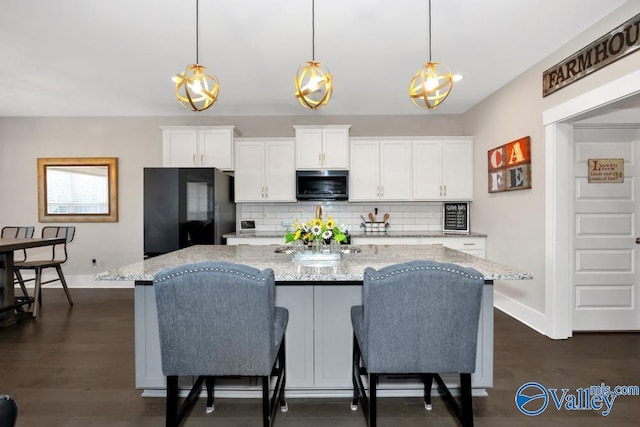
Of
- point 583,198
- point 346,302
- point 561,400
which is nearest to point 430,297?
point 346,302

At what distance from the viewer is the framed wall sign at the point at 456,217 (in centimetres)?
445

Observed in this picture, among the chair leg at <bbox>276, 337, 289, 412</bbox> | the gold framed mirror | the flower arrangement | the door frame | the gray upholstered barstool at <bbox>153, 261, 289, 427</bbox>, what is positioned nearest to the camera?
the gray upholstered barstool at <bbox>153, 261, 289, 427</bbox>

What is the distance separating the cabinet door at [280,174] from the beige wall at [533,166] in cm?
256

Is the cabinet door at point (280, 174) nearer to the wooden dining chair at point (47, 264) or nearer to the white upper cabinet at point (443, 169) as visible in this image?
the white upper cabinet at point (443, 169)

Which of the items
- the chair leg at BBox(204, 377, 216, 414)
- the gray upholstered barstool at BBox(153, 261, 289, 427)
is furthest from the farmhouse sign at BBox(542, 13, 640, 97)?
the chair leg at BBox(204, 377, 216, 414)

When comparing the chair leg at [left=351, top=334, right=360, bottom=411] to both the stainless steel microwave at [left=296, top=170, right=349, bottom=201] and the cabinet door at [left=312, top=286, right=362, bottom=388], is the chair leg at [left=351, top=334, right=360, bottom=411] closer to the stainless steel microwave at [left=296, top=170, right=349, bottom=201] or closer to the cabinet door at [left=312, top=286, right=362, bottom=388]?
the cabinet door at [left=312, top=286, right=362, bottom=388]

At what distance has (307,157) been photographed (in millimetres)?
4336

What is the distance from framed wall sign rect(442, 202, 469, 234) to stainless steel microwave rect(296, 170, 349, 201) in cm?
153

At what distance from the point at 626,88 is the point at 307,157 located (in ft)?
10.3

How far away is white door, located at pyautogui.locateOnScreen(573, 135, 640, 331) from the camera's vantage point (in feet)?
9.93

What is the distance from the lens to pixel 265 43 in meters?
2.76

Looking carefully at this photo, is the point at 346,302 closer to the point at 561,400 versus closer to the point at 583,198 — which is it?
the point at 561,400

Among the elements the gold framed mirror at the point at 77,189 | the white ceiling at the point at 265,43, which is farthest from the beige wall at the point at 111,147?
the white ceiling at the point at 265,43

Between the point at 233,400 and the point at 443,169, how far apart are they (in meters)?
3.81
